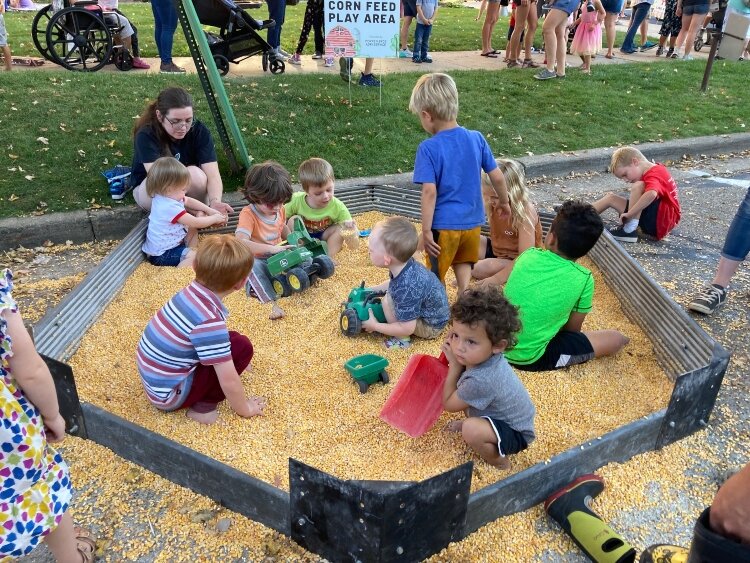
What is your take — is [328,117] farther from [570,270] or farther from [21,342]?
[21,342]

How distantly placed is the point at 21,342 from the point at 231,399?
120 cm

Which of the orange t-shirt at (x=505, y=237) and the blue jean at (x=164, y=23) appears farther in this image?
the blue jean at (x=164, y=23)

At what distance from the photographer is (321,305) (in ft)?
13.0

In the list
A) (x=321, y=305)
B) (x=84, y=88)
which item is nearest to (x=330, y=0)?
(x=84, y=88)

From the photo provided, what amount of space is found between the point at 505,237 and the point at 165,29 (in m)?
5.85

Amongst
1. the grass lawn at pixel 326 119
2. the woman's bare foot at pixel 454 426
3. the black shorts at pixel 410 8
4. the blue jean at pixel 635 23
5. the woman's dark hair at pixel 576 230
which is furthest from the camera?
the blue jean at pixel 635 23

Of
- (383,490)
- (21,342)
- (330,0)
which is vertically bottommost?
(383,490)

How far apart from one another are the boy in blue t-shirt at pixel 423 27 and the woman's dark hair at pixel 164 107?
6.08 m

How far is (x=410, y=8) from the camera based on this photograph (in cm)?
1034

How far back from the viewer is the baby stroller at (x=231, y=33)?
26.3 feet

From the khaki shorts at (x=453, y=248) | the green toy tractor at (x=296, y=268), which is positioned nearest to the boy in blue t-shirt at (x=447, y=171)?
the khaki shorts at (x=453, y=248)

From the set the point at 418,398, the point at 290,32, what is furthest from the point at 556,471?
the point at 290,32

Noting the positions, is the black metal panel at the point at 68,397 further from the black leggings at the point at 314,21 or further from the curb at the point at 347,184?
the black leggings at the point at 314,21

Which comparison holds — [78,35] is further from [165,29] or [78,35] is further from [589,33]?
[589,33]
